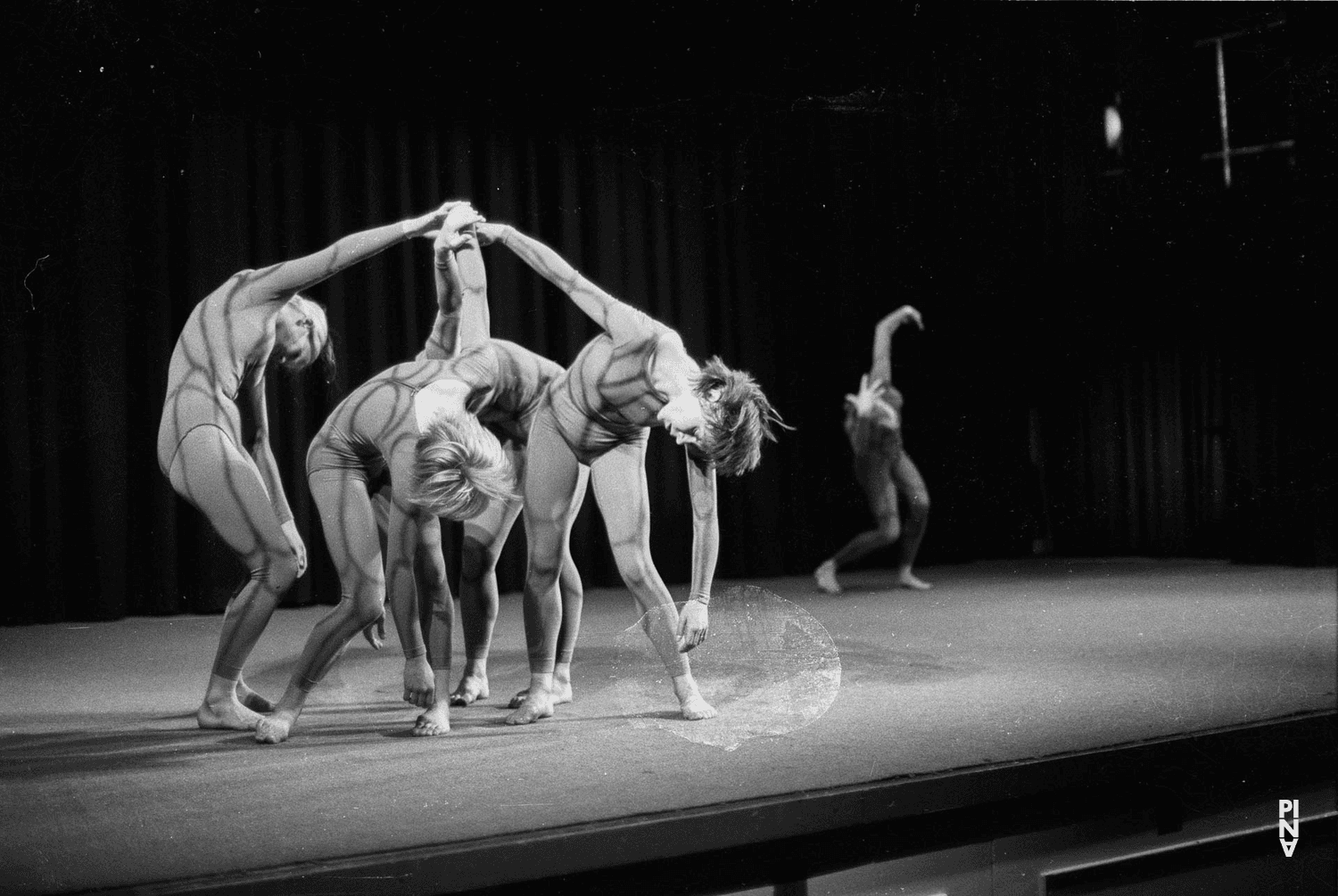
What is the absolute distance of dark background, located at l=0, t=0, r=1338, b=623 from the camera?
3.10 metres

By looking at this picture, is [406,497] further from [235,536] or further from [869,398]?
[869,398]

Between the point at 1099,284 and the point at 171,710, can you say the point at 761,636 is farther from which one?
the point at 1099,284

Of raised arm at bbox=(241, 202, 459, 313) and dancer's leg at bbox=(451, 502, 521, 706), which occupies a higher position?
raised arm at bbox=(241, 202, 459, 313)

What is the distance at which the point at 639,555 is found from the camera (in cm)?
307

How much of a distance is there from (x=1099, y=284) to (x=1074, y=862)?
12.4 ft

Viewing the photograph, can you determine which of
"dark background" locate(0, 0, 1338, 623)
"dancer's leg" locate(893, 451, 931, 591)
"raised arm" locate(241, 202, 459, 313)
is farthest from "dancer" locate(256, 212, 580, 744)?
"dancer's leg" locate(893, 451, 931, 591)

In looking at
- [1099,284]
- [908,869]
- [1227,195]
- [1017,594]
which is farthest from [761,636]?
[1227,195]

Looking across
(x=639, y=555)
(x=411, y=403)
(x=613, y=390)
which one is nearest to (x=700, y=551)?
(x=639, y=555)

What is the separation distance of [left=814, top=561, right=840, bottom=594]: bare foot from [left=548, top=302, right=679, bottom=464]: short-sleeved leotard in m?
2.52

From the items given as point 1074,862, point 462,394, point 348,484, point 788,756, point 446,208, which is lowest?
point 1074,862

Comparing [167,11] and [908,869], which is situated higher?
[167,11]

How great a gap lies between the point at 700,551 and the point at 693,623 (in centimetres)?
18

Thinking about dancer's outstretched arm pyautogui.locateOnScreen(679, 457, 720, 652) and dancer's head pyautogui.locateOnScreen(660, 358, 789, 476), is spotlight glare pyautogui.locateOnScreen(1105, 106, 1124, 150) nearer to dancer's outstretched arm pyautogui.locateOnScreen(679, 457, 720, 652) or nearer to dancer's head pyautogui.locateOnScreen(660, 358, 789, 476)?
dancer's head pyautogui.locateOnScreen(660, 358, 789, 476)

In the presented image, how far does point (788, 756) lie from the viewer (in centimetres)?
271
